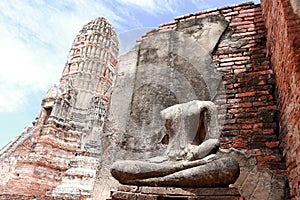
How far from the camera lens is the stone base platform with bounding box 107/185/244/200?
8.13ft

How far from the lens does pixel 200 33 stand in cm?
487

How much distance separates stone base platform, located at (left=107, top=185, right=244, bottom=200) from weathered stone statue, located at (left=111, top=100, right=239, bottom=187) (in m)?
0.06

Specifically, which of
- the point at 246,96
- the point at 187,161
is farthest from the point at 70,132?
the point at 187,161

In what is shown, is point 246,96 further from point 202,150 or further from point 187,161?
point 187,161

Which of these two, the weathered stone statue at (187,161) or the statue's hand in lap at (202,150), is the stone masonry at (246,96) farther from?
the statue's hand in lap at (202,150)

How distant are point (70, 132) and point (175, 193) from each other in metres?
13.9

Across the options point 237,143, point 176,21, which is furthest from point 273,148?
point 176,21

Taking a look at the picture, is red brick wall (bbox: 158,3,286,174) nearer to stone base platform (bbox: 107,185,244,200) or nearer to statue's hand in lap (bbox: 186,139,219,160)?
statue's hand in lap (bbox: 186,139,219,160)

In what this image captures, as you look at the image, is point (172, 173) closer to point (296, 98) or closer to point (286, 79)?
point (296, 98)

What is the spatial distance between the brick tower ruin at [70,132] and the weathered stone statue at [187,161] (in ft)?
25.7

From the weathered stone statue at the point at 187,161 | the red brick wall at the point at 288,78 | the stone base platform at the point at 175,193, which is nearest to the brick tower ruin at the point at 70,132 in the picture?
the weathered stone statue at the point at 187,161

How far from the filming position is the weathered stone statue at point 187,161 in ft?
8.62

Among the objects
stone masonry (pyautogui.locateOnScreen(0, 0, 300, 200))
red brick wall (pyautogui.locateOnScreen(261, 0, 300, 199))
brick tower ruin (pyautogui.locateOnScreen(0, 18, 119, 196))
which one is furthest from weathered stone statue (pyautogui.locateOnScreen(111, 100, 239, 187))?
brick tower ruin (pyautogui.locateOnScreen(0, 18, 119, 196))

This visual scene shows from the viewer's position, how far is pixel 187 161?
2.91 m
